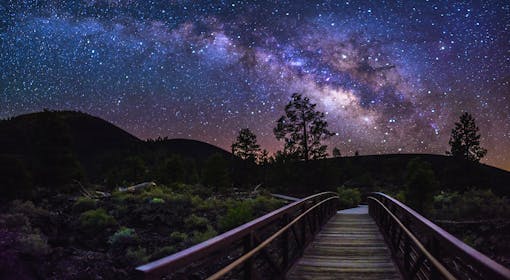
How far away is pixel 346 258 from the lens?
8.45 meters

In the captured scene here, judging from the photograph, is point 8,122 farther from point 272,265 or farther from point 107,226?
point 272,265

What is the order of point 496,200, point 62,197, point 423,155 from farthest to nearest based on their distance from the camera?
1. point 423,155
2. point 496,200
3. point 62,197

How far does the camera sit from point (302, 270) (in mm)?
7270

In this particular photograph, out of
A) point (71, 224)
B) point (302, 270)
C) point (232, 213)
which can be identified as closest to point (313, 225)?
point (302, 270)

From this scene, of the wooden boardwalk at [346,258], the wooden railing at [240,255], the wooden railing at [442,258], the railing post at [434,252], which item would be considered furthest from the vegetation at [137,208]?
the railing post at [434,252]

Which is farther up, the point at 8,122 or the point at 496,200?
the point at 8,122

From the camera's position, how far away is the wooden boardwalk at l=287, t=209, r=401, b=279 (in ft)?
22.8

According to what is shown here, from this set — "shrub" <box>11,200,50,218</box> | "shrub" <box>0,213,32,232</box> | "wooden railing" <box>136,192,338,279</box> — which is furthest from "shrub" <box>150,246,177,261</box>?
"shrub" <box>11,200,50,218</box>

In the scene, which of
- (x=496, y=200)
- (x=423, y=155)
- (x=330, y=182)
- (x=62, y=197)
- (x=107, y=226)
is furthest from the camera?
(x=423, y=155)

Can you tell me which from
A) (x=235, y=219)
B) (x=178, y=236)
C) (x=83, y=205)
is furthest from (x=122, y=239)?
(x=83, y=205)

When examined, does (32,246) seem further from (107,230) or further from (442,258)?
(442,258)

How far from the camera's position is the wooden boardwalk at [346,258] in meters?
6.96

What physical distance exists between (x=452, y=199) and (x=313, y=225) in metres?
26.5

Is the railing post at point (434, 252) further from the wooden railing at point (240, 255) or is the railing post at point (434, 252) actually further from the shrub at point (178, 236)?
the shrub at point (178, 236)
